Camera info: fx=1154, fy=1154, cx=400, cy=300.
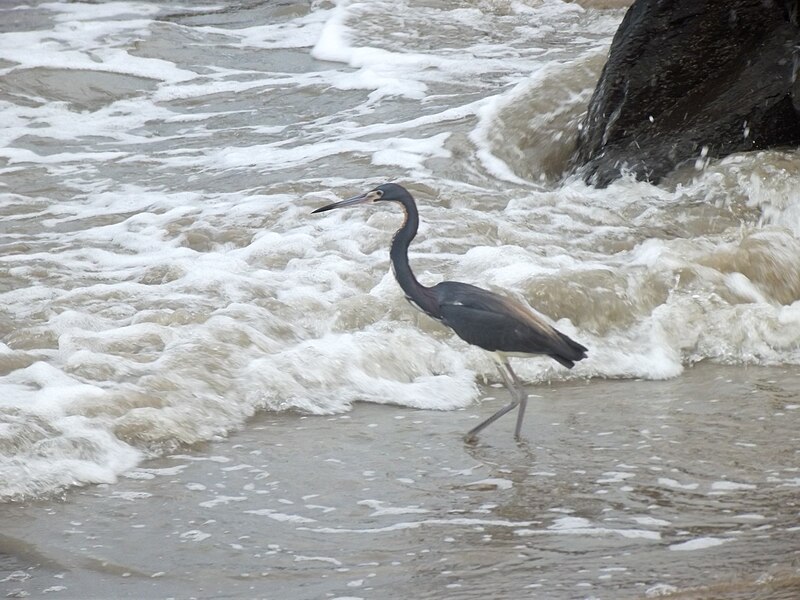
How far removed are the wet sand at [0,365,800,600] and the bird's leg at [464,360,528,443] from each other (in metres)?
0.06

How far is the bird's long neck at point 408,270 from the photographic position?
5.50 metres

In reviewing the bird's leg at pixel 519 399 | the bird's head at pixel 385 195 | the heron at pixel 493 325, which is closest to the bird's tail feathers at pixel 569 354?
the heron at pixel 493 325

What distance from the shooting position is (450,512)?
13.9ft

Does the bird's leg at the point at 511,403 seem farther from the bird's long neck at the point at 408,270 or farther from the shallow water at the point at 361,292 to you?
the bird's long neck at the point at 408,270

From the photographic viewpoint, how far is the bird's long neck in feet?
18.0

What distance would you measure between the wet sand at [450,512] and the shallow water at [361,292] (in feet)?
0.08

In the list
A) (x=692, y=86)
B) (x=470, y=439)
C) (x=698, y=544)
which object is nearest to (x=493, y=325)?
(x=470, y=439)

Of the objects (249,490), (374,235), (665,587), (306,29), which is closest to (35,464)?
(249,490)

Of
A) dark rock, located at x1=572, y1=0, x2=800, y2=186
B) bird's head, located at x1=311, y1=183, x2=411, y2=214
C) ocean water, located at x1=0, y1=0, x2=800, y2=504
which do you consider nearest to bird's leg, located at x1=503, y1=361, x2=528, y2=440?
ocean water, located at x1=0, y1=0, x2=800, y2=504

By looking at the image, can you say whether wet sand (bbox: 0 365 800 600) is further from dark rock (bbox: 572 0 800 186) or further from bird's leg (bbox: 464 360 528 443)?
dark rock (bbox: 572 0 800 186)

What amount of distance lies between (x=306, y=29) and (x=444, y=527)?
497 inches

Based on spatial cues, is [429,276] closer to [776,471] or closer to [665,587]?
[776,471]

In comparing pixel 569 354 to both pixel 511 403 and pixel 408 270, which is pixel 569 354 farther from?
pixel 408 270

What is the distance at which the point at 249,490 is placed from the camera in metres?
4.53
